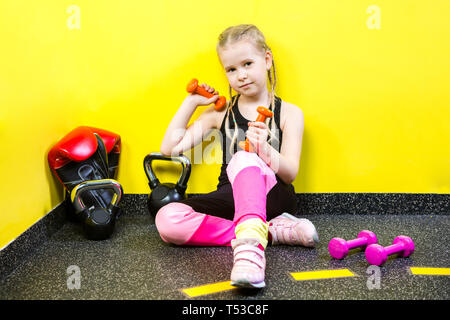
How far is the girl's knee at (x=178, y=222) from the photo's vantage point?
1387 millimetres

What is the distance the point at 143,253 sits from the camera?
1.36 m

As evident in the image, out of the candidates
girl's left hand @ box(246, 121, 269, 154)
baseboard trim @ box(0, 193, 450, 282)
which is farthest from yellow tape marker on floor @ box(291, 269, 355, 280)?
baseboard trim @ box(0, 193, 450, 282)

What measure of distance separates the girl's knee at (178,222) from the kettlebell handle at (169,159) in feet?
0.84

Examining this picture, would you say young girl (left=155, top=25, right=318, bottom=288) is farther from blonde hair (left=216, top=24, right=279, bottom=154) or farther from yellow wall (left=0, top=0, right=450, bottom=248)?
yellow wall (left=0, top=0, right=450, bottom=248)

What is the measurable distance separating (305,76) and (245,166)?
2.07ft

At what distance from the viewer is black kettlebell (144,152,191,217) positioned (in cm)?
163

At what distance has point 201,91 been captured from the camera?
158cm

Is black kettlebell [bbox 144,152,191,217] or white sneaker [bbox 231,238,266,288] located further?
black kettlebell [bbox 144,152,191,217]

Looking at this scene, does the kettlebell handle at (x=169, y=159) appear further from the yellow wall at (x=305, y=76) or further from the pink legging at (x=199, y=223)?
the pink legging at (x=199, y=223)

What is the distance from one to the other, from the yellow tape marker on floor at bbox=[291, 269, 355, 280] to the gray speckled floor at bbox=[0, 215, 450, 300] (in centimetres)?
2

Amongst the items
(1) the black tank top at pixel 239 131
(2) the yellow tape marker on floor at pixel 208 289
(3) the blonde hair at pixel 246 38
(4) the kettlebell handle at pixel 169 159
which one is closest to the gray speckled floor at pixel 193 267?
(2) the yellow tape marker on floor at pixel 208 289

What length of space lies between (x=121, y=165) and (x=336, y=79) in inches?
34.8
